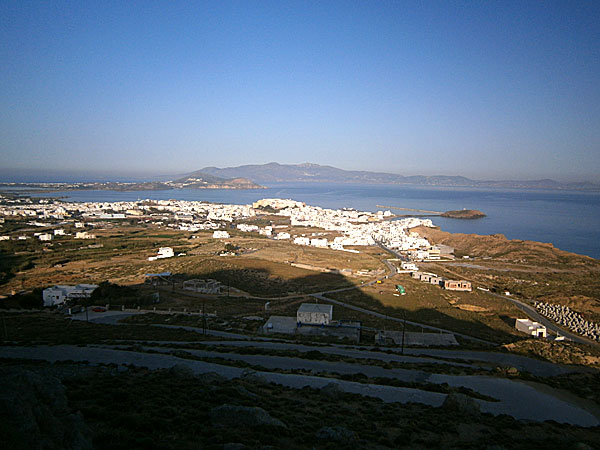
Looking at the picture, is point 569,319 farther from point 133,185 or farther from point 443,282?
point 133,185

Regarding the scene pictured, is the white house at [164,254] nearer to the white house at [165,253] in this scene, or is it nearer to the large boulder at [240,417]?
the white house at [165,253]

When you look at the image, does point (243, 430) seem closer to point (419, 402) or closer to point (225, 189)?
point (419, 402)

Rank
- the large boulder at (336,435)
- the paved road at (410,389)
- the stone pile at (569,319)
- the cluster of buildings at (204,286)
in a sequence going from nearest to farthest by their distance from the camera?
the large boulder at (336,435), the paved road at (410,389), the stone pile at (569,319), the cluster of buildings at (204,286)

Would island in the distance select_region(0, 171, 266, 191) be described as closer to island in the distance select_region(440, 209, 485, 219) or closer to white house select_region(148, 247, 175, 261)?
island in the distance select_region(440, 209, 485, 219)

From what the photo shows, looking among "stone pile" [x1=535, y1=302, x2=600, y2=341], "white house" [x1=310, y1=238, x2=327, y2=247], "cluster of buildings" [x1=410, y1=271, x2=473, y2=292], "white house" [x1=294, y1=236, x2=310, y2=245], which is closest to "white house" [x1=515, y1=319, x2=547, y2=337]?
"stone pile" [x1=535, y1=302, x2=600, y2=341]

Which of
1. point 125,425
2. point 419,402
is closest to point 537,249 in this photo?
point 419,402

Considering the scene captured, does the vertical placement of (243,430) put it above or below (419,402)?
above

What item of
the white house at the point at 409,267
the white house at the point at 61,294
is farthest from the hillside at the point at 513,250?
the white house at the point at 61,294
